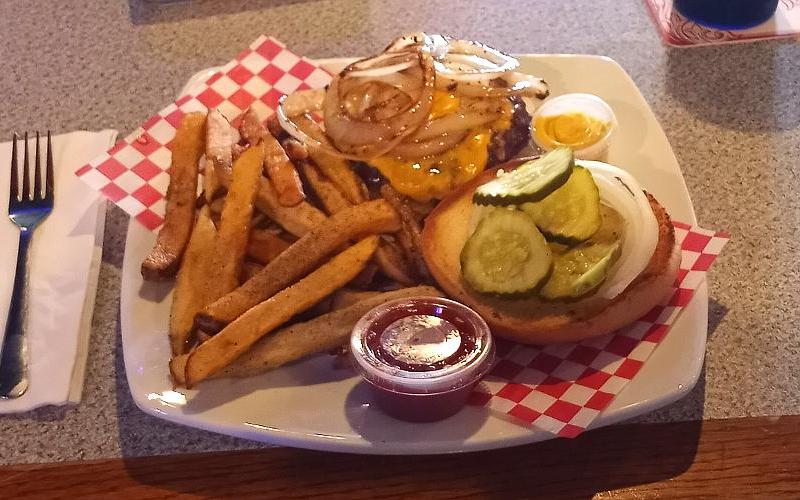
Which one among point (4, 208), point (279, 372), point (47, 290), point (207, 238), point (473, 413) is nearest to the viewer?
point (473, 413)

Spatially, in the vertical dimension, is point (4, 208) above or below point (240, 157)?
below

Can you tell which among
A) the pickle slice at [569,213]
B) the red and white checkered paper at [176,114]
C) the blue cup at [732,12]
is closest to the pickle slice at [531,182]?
the pickle slice at [569,213]

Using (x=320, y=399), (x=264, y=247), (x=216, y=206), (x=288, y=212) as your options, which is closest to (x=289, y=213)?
(x=288, y=212)

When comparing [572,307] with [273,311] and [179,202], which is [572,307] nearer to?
[273,311]

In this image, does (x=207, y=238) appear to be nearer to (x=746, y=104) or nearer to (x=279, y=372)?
(x=279, y=372)

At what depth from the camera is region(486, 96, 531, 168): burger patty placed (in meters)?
2.11

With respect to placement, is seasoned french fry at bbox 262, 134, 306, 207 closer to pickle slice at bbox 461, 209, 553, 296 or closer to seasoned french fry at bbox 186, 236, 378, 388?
seasoned french fry at bbox 186, 236, 378, 388

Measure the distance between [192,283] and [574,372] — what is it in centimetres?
89

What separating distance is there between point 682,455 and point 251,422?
2.93 ft

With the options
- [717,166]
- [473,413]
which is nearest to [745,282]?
[717,166]

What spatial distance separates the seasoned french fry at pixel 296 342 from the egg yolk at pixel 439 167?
0.43 m

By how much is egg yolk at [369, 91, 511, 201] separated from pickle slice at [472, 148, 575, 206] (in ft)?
0.79

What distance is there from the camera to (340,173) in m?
2.05

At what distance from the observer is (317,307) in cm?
182
